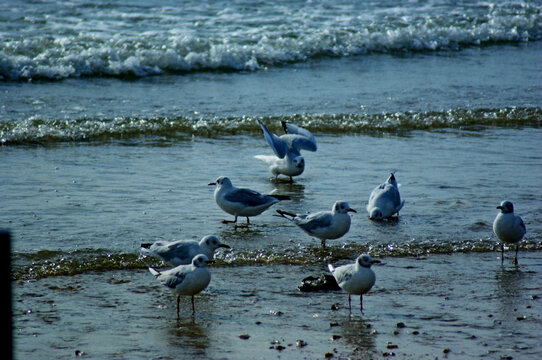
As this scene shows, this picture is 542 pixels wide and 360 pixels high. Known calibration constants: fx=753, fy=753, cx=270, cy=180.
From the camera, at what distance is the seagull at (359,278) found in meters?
5.02

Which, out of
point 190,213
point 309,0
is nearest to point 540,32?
point 309,0

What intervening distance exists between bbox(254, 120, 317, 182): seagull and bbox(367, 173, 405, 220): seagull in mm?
1628

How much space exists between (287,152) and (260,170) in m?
0.62

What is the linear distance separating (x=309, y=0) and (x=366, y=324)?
1813 cm

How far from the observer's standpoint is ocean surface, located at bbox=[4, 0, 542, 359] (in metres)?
4.76

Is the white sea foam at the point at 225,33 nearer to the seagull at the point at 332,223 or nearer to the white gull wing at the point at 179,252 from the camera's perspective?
the seagull at the point at 332,223

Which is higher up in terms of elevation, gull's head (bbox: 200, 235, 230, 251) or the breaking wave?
gull's head (bbox: 200, 235, 230, 251)

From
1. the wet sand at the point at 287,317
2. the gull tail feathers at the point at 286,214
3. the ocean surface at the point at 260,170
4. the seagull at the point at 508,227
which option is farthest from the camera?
the gull tail feathers at the point at 286,214

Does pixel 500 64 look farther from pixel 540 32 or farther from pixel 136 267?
pixel 136 267

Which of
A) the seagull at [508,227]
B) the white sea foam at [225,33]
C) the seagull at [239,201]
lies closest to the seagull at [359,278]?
the seagull at [508,227]

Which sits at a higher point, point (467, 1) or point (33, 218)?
point (467, 1)

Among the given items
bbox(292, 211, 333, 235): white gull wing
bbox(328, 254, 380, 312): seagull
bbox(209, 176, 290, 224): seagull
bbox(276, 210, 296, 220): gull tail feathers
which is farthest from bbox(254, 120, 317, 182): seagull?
bbox(328, 254, 380, 312): seagull

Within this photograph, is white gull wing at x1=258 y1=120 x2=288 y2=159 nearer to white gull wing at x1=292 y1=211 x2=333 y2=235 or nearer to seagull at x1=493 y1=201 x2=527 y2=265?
white gull wing at x1=292 y1=211 x2=333 y2=235

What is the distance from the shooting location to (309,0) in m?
21.9
